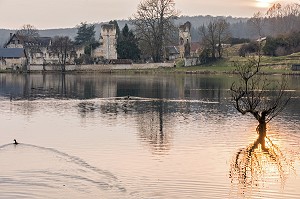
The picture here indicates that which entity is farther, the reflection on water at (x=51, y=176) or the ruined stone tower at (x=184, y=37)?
the ruined stone tower at (x=184, y=37)

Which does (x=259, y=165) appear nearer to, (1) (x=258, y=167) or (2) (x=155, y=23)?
(1) (x=258, y=167)

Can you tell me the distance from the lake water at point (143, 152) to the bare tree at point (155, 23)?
53569 mm

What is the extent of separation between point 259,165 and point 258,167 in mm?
375

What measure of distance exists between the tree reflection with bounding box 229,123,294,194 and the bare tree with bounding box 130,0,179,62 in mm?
70098

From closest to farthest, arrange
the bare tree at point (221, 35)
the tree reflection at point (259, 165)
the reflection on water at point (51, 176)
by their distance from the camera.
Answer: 1. the reflection on water at point (51, 176)
2. the tree reflection at point (259, 165)
3. the bare tree at point (221, 35)

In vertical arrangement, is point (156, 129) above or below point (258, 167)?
above

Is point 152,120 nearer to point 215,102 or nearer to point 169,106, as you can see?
point 169,106

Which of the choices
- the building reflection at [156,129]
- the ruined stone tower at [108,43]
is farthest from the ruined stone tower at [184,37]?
the building reflection at [156,129]

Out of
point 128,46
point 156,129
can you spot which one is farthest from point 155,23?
point 156,129

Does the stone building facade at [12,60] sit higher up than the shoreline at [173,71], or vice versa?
the stone building facade at [12,60]

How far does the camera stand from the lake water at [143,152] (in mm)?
18922

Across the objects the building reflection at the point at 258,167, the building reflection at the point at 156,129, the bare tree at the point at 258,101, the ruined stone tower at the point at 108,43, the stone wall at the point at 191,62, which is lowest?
the building reflection at the point at 258,167

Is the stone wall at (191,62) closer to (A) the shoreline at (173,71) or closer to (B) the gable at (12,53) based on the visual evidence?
(A) the shoreline at (173,71)

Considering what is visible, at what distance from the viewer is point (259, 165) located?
2255cm
